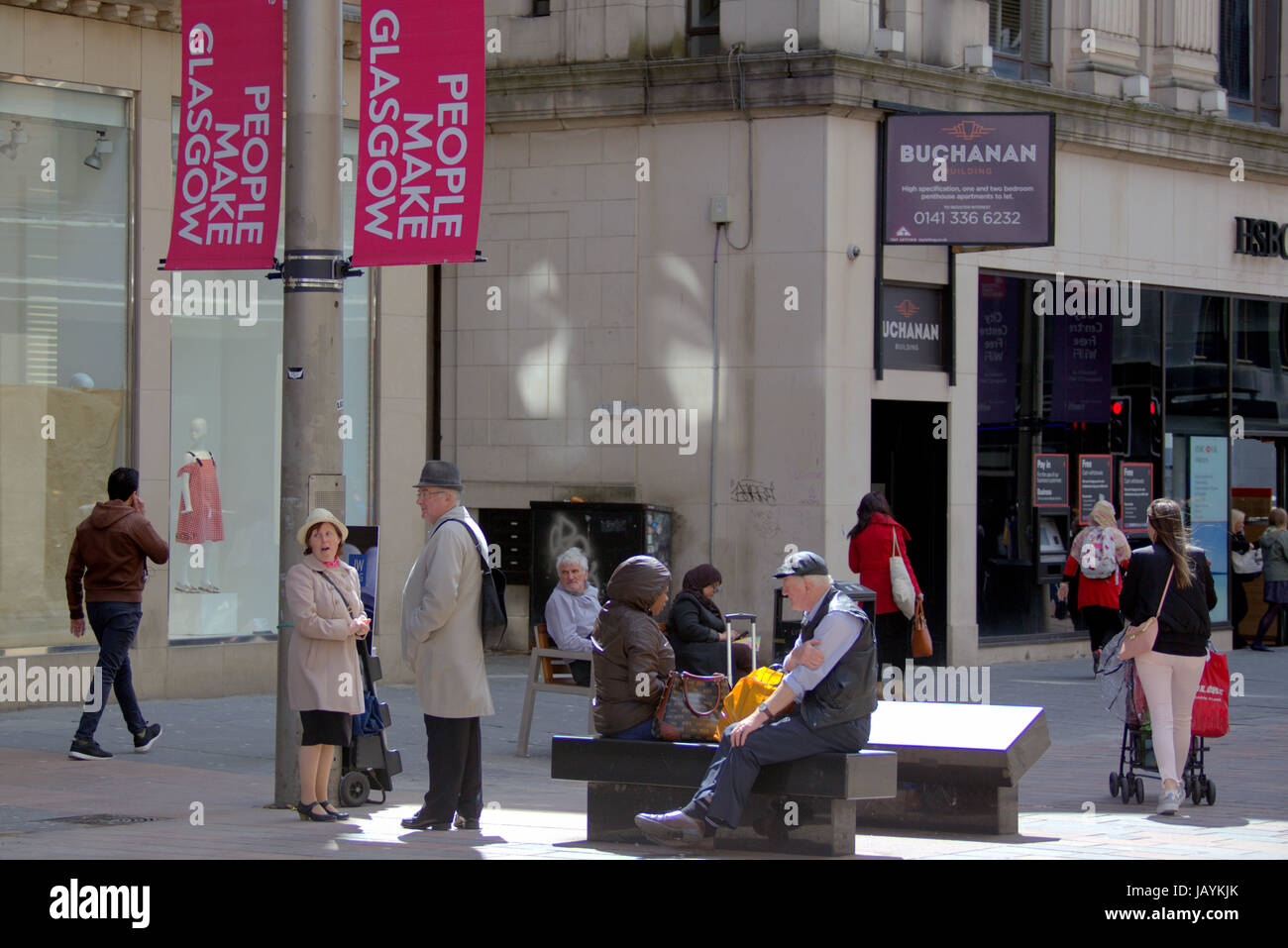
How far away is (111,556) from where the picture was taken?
12.3 meters

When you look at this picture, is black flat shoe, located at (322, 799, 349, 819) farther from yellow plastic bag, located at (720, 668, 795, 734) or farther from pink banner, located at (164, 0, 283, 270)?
pink banner, located at (164, 0, 283, 270)

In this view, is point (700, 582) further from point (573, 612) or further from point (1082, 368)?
point (1082, 368)

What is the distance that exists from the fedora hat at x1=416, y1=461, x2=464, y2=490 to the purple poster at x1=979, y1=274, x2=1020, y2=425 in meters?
11.4

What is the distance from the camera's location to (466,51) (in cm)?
1010

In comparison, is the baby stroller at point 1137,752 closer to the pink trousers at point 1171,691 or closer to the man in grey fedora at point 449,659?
the pink trousers at point 1171,691

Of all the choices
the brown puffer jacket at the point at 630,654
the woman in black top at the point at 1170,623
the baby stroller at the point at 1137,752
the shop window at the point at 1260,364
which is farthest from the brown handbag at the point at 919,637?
the shop window at the point at 1260,364

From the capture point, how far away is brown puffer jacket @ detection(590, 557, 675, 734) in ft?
29.9

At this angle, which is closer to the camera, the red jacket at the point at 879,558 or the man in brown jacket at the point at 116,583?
the man in brown jacket at the point at 116,583

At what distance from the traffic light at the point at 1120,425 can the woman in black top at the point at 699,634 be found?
10251 mm

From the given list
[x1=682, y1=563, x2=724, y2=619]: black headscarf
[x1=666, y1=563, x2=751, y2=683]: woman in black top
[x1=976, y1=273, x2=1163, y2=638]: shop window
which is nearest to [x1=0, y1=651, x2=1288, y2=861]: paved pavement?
[x1=666, y1=563, x2=751, y2=683]: woman in black top

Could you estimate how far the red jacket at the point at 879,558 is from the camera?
14688mm

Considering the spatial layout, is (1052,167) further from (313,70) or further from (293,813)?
(293,813)
